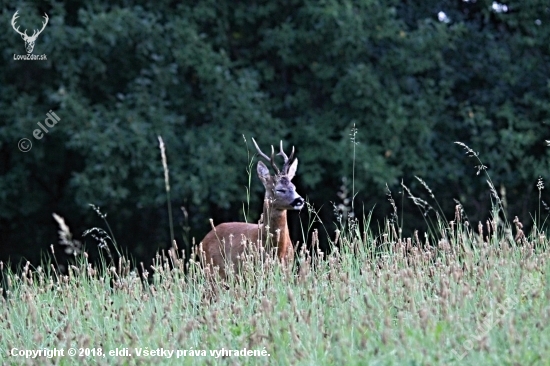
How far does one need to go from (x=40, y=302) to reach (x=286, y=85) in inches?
386

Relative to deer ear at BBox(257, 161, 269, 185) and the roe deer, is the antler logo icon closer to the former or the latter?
deer ear at BBox(257, 161, 269, 185)

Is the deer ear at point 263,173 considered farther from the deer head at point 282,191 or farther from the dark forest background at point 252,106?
the dark forest background at point 252,106

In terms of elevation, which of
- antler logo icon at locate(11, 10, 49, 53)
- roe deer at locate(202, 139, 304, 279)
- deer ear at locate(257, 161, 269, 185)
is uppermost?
antler logo icon at locate(11, 10, 49, 53)

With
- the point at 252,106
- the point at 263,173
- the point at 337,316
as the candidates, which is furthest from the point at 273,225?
the point at 252,106

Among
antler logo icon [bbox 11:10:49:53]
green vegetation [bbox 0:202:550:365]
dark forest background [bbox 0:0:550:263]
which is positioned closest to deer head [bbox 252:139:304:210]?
green vegetation [bbox 0:202:550:365]

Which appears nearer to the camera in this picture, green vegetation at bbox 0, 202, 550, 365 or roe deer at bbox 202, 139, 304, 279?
green vegetation at bbox 0, 202, 550, 365

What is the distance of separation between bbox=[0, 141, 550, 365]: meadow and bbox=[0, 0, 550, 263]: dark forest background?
24.8ft

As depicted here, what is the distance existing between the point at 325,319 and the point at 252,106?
30.1ft

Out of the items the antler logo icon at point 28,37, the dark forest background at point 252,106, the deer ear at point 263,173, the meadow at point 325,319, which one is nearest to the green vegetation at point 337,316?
the meadow at point 325,319

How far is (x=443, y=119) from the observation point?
14406 millimetres

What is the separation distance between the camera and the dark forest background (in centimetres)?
1294

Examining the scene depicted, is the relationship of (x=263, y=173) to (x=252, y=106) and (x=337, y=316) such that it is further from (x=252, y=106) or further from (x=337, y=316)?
(x=252, y=106)

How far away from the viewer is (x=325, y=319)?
4.41 m

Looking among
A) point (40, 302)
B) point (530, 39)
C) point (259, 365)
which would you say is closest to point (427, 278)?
point (259, 365)
